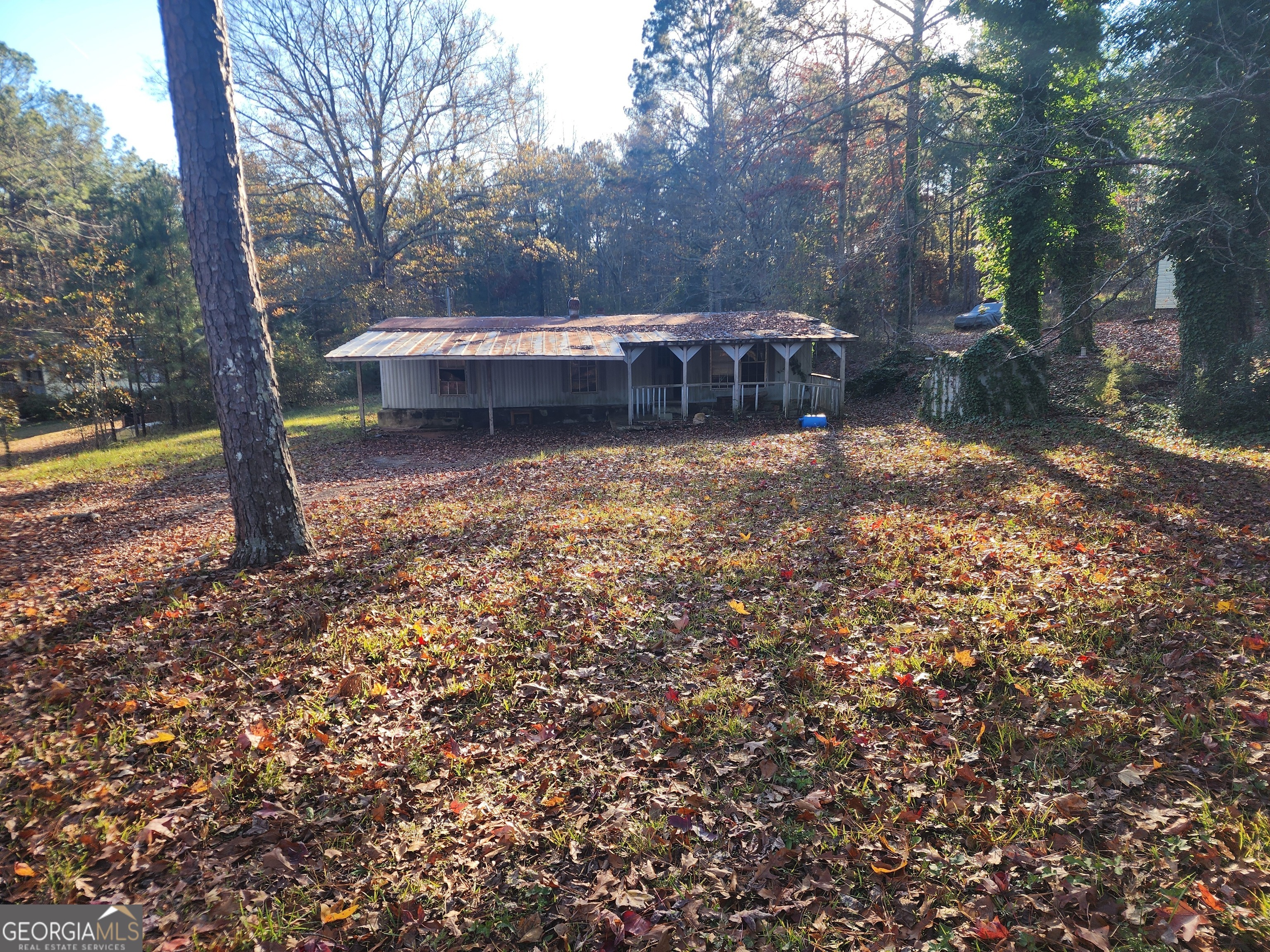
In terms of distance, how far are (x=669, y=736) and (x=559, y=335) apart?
1863 centimetres

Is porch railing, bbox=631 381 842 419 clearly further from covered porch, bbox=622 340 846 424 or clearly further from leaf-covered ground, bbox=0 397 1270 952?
leaf-covered ground, bbox=0 397 1270 952

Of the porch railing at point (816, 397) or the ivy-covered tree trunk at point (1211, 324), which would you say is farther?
the porch railing at point (816, 397)

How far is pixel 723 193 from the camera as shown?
3309 centimetres

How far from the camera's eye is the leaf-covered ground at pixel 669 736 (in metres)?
2.67

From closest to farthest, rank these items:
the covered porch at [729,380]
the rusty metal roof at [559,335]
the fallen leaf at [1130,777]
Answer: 1. the fallen leaf at [1130,777]
2. the rusty metal roof at [559,335]
3. the covered porch at [729,380]

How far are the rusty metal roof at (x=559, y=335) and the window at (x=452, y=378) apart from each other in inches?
41.3

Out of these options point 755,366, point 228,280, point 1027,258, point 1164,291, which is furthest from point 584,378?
point 1164,291

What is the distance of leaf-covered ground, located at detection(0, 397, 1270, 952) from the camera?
2668mm

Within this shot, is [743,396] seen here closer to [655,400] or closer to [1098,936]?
[655,400]

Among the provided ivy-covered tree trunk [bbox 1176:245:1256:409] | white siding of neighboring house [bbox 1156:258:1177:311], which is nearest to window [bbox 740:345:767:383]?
ivy-covered tree trunk [bbox 1176:245:1256:409]

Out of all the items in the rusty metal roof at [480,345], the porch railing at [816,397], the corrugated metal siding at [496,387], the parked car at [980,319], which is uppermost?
the parked car at [980,319]

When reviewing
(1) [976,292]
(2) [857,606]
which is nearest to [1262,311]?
(2) [857,606]

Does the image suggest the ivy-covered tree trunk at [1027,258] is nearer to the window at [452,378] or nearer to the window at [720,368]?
the window at [720,368]

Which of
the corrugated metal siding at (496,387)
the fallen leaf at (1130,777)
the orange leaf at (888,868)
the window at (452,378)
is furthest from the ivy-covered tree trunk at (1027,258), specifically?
the orange leaf at (888,868)
